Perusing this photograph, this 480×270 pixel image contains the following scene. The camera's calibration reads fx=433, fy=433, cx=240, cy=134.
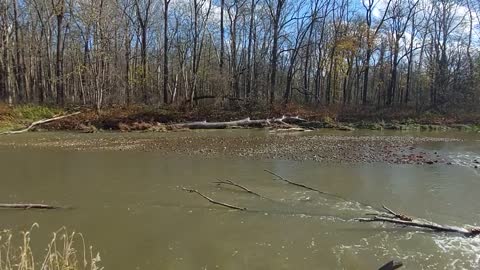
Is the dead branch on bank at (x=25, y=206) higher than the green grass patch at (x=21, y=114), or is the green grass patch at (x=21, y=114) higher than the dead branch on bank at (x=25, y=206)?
the green grass patch at (x=21, y=114)

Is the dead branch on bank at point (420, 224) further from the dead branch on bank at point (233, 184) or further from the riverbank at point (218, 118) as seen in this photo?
the riverbank at point (218, 118)

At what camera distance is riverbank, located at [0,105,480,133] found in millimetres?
26734

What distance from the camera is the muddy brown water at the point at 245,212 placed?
595 centimetres

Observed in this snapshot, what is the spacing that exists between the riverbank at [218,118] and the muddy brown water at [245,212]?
13069mm

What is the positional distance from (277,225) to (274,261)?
1458 mm

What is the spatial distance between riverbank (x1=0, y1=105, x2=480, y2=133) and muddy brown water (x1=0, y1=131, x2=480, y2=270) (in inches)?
515

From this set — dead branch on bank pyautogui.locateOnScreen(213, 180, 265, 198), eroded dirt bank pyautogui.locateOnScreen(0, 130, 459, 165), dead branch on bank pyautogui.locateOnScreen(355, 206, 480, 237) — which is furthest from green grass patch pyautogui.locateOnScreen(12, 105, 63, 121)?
dead branch on bank pyautogui.locateOnScreen(355, 206, 480, 237)

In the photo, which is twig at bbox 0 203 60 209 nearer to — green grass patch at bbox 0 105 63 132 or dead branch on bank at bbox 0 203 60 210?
dead branch on bank at bbox 0 203 60 210

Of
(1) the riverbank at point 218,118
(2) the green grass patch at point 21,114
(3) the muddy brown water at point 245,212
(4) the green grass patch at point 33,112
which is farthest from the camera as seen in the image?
(4) the green grass patch at point 33,112

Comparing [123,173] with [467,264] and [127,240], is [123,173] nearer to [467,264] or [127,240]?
[127,240]

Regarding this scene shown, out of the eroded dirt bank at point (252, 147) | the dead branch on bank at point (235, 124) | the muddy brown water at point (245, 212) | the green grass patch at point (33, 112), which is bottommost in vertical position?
the muddy brown water at point (245, 212)

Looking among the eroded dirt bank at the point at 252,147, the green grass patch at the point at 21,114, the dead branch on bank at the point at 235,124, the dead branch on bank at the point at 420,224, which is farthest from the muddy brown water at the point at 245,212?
the dead branch on bank at the point at 235,124

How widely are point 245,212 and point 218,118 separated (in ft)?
75.6

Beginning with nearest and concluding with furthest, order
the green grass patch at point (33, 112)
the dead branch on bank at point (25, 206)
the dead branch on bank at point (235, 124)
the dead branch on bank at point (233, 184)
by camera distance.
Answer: the dead branch on bank at point (25, 206)
the dead branch on bank at point (233, 184)
the dead branch on bank at point (235, 124)
the green grass patch at point (33, 112)
